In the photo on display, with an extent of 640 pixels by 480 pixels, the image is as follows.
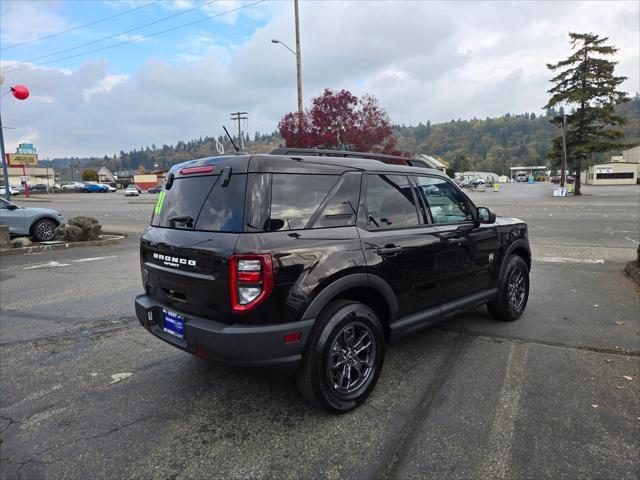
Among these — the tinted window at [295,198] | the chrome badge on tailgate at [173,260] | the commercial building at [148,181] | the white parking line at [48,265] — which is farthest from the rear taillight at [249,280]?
the commercial building at [148,181]

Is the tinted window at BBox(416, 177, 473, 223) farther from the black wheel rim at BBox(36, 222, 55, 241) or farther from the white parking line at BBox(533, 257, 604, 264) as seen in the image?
the black wheel rim at BBox(36, 222, 55, 241)

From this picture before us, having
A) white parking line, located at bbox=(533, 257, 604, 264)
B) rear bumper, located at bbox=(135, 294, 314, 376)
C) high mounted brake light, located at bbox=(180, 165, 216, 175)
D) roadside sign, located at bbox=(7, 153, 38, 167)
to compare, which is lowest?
white parking line, located at bbox=(533, 257, 604, 264)

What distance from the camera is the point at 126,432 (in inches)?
111

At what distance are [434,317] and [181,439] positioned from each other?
2.28 meters

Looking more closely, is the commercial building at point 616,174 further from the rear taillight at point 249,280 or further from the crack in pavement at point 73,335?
the rear taillight at point 249,280

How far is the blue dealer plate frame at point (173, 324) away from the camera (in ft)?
9.65

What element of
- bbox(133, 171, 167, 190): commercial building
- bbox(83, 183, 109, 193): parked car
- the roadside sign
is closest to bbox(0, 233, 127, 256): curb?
the roadside sign

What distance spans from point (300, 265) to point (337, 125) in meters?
22.5

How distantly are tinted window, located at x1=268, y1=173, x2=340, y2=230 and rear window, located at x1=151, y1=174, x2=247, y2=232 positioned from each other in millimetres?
217

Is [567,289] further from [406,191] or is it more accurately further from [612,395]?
[406,191]

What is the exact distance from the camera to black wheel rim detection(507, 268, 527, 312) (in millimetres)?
4828

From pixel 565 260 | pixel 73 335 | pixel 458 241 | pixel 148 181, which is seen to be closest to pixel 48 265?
pixel 73 335

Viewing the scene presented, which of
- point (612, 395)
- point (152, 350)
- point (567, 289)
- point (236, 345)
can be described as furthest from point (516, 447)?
point (567, 289)

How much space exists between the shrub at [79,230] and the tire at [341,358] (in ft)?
36.0
